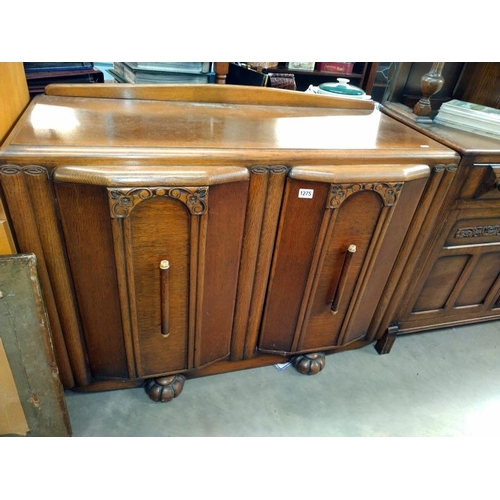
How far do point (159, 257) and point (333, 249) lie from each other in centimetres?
50

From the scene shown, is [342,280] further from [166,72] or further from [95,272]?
[166,72]

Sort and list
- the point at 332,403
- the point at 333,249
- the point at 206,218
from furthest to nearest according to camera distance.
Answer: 1. the point at 332,403
2. the point at 333,249
3. the point at 206,218

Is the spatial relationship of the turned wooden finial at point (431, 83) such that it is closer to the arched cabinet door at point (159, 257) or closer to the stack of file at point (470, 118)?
the stack of file at point (470, 118)

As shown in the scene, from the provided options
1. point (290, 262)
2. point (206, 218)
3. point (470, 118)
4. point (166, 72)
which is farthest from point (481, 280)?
point (166, 72)

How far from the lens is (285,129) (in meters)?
1.12

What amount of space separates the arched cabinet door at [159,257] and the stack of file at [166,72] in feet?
2.96

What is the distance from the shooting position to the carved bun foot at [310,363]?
1.42 m

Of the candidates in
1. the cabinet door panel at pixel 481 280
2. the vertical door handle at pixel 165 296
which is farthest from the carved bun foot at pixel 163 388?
the cabinet door panel at pixel 481 280

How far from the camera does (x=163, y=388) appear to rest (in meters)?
1.27

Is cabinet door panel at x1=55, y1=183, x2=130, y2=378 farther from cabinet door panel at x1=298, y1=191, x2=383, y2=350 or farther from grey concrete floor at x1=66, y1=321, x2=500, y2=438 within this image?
cabinet door panel at x1=298, y1=191, x2=383, y2=350

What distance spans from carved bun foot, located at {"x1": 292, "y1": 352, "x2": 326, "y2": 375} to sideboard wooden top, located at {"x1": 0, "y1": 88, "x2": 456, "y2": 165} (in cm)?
75

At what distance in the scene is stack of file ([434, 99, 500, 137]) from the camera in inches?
49.9

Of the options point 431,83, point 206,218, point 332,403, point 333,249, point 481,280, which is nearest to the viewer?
point 206,218

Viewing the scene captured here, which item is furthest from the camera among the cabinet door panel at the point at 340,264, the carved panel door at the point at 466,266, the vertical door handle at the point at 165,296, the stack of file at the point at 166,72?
the stack of file at the point at 166,72
